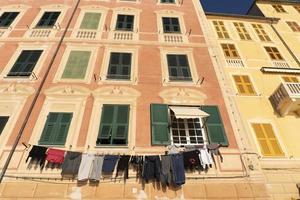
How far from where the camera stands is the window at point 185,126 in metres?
10.6

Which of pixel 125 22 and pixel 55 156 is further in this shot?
pixel 125 22

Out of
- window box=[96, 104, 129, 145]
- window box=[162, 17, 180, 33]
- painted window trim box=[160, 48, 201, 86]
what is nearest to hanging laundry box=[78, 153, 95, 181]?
window box=[96, 104, 129, 145]

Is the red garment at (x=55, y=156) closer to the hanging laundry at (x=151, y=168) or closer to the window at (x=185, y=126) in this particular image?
the hanging laundry at (x=151, y=168)

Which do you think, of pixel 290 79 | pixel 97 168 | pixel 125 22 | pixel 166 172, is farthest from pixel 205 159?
pixel 125 22

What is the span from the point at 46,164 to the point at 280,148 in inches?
367

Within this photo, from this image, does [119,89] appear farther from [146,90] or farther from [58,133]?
[58,133]

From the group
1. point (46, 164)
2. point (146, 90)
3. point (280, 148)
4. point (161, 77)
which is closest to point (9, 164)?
point (46, 164)

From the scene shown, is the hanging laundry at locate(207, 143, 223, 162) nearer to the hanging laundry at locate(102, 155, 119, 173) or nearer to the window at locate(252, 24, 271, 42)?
the hanging laundry at locate(102, 155, 119, 173)

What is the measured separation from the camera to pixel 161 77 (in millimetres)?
13094

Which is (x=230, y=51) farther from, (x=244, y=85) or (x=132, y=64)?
(x=132, y=64)

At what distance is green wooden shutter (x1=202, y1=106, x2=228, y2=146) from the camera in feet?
34.9

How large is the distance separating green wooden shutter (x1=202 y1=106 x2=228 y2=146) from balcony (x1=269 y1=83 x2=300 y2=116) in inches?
133

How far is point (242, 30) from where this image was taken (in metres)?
18.4

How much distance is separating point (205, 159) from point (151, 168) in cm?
194
